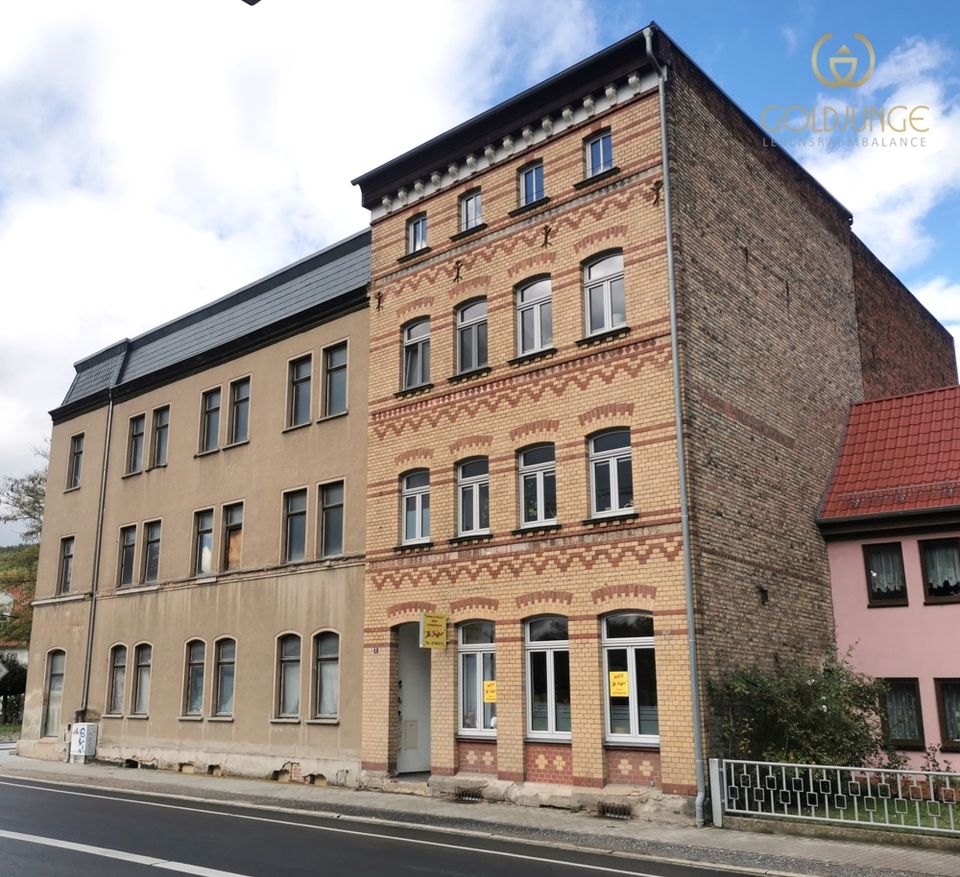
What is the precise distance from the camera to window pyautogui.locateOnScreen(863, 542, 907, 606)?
1828 centimetres

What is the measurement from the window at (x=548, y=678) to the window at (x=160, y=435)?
1400 cm

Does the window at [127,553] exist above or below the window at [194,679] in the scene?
above

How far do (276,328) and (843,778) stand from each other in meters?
16.1

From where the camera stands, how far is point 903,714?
17609mm

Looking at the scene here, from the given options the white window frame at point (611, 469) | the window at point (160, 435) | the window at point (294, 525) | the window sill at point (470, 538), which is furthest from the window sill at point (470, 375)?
the window at point (160, 435)

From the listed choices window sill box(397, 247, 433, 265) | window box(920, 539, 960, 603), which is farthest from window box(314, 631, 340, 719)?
window box(920, 539, 960, 603)

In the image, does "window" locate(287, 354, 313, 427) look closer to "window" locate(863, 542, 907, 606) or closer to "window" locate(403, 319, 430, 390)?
"window" locate(403, 319, 430, 390)

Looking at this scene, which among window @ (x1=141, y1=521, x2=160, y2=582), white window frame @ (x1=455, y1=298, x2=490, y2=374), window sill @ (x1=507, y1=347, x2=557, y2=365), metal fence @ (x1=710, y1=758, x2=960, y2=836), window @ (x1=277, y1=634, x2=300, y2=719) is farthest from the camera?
window @ (x1=141, y1=521, x2=160, y2=582)

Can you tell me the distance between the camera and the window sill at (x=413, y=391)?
20.2 metres

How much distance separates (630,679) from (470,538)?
170 inches

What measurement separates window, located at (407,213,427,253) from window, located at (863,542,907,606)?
11287 mm

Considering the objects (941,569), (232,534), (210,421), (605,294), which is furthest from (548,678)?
(210,421)

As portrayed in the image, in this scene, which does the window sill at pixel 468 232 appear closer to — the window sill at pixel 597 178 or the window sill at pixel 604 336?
the window sill at pixel 597 178

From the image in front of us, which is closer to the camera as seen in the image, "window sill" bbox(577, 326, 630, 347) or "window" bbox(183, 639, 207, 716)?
"window sill" bbox(577, 326, 630, 347)
